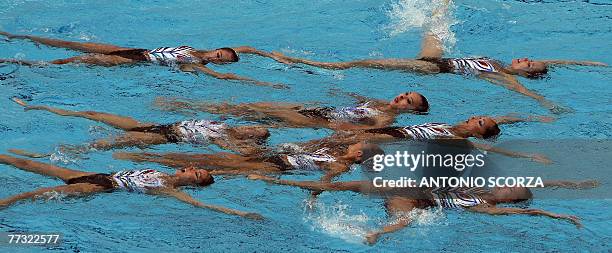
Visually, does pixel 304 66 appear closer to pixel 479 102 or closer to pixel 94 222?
pixel 479 102

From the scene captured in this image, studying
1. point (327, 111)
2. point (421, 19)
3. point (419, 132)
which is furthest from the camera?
point (421, 19)

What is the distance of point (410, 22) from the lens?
10.5 metres

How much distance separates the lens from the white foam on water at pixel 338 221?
772cm

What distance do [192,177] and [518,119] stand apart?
2694mm

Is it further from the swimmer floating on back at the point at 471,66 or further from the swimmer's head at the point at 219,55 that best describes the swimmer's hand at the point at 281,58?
the swimmer's head at the point at 219,55

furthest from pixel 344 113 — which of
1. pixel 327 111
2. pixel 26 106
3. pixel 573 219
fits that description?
pixel 26 106

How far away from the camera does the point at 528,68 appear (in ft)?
31.0

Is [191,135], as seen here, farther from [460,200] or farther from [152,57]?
[460,200]

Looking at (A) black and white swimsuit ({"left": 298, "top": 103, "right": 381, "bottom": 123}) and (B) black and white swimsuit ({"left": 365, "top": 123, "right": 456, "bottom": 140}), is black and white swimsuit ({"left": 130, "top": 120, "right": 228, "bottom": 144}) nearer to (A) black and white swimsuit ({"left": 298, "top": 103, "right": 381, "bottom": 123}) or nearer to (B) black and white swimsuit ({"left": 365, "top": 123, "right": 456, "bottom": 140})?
(A) black and white swimsuit ({"left": 298, "top": 103, "right": 381, "bottom": 123})

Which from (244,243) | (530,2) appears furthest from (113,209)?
(530,2)

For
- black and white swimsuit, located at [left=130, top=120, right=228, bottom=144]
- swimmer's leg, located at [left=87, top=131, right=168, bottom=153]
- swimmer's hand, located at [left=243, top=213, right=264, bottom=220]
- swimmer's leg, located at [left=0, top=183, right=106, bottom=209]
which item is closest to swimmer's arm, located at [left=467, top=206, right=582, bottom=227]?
swimmer's hand, located at [left=243, top=213, right=264, bottom=220]

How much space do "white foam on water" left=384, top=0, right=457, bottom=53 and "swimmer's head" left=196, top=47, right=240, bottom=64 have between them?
1.69 metres

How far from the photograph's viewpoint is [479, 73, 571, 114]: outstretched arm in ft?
30.1

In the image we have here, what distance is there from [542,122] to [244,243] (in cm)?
274
